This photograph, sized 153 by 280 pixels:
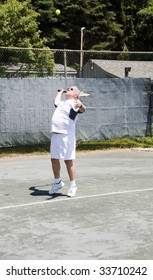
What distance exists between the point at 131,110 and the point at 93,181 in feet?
16.8

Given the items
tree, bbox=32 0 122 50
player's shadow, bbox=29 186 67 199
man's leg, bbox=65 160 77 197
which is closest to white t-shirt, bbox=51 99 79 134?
man's leg, bbox=65 160 77 197

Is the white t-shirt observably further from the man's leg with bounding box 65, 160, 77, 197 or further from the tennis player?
the man's leg with bounding box 65, 160, 77, 197

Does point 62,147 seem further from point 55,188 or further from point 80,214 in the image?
point 80,214

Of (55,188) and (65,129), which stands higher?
(65,129)

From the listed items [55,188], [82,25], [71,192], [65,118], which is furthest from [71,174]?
[82,25]

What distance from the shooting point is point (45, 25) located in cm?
5150

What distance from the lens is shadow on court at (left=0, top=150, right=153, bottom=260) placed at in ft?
16.9

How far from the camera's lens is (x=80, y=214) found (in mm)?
6762

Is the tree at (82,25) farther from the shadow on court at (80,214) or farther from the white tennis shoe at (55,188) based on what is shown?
the white tennis shoe at (55,188)

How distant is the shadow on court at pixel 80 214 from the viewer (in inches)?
203

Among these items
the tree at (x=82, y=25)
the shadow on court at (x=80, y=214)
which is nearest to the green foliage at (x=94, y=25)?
the tree at (x=82, y=25)

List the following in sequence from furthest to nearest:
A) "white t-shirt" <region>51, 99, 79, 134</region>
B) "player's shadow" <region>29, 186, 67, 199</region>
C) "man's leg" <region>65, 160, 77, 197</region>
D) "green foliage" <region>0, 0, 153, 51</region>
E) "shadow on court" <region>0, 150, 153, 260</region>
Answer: "green foliage" <region>0, 0, 153, 51</region> → "player's shadow" <region>29, 186, 67, 199</region> → "man's leg" <region>65, 160, 77, 197</region> → "white t-shirt" <region>51, 99, 79, 134</region> → "shadow on court" <region>0, 150, 153, 260</region>
